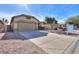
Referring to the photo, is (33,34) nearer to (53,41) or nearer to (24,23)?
(24,23)

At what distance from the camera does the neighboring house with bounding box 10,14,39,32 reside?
156 inches

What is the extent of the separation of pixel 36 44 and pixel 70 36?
86cm

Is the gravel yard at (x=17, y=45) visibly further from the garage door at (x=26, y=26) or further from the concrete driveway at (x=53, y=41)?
the garage door at (x=26, y=26)

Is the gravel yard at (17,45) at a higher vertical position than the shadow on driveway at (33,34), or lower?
lower

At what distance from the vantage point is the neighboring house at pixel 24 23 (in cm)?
395

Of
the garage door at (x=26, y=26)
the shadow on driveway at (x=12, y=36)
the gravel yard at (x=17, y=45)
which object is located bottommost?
the gravel yard at (x=17, y=45)

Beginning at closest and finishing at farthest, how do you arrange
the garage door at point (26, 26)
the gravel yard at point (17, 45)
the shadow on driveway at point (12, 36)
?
the gravel yard at point (17, 45)
the shadow on driveway at point (12, 36)
the garage door at point (26, 26)

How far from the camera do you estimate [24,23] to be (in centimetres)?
404

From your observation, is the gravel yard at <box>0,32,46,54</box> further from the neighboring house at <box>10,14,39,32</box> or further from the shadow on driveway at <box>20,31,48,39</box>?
the neighboring house at <box>10,14,39,32</box>

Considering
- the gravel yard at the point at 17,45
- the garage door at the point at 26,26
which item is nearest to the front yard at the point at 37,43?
the gravel yard at the point at 17,45

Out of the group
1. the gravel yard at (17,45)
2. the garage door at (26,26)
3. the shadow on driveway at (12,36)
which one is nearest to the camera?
the gravel yard at (17,45)

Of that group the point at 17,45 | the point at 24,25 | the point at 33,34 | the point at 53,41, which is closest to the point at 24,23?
the point at 24,25

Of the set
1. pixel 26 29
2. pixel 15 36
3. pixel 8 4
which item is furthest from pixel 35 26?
pixel 8 4
